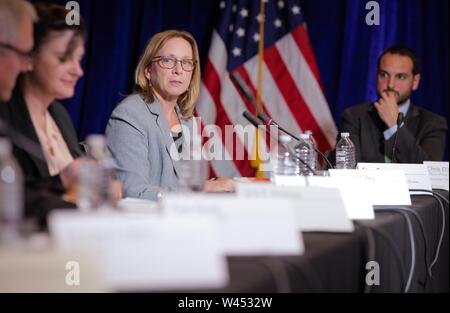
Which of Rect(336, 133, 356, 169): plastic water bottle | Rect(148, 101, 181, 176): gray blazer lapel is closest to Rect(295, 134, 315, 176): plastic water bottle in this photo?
Rect(336, 133, 356, 169): plastic water bottle

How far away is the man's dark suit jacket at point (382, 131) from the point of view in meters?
3.50

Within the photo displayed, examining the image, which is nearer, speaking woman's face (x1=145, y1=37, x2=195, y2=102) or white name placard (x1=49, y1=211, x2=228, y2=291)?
white name placard (x1=49, y1=211, x2=228, y2=291)

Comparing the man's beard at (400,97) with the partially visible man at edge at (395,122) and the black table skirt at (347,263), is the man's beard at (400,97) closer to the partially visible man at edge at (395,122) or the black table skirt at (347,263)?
the partially visible man at edge at (395,122)

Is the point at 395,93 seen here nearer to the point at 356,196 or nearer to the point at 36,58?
the point at 356,196

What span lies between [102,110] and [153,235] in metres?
3.44

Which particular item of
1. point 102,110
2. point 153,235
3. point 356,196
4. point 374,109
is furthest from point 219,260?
point 102,110

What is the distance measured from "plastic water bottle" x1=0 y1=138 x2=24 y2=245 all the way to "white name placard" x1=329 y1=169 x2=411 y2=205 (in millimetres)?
1060

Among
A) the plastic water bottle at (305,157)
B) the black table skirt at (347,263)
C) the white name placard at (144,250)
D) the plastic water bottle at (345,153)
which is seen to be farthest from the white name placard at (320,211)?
the plastic water bottle at (345,153)

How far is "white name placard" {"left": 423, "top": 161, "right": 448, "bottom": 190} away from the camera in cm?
285

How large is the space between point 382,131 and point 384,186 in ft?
5.32

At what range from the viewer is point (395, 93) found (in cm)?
370

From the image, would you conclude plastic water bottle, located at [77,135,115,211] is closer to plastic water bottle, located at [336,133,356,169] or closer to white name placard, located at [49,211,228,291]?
white name placard, located at [49,211,228,291]

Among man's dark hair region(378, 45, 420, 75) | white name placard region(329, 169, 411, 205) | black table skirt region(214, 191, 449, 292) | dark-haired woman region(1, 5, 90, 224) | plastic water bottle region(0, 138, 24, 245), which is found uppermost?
man's dark hair region(378, 45, 420, 75)

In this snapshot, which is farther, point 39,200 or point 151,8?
point 151,8
